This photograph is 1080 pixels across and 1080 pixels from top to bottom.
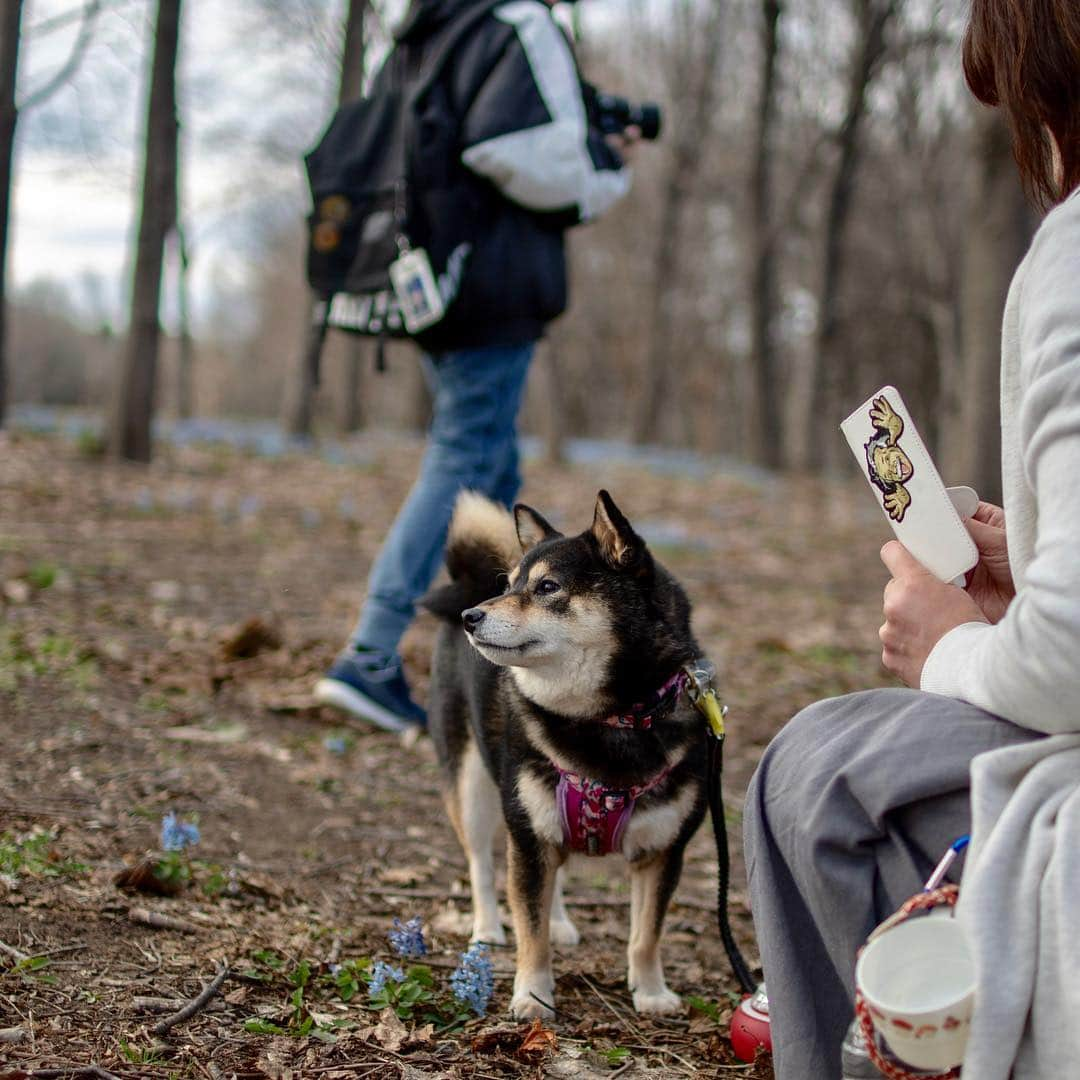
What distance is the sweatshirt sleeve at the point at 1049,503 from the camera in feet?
4.26

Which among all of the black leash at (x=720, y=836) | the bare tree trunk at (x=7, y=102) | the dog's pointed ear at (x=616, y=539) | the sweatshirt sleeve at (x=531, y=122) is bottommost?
the black leash at (x=720, y=836)

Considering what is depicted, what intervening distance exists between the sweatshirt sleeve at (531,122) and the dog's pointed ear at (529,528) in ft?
4.23

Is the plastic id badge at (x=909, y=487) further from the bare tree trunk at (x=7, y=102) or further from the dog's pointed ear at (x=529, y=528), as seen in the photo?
the bare tree trunk at (x=7, y=102)

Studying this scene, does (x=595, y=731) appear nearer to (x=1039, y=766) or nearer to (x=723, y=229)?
(x=1039, y=766)

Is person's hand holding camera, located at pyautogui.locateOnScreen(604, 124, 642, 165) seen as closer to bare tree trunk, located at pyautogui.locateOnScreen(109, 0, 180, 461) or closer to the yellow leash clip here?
the yellow leash clip

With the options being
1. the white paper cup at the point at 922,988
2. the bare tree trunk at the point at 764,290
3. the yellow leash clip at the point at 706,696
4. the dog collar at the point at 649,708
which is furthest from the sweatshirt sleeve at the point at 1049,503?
the bare tree trunk at the point at 764,290

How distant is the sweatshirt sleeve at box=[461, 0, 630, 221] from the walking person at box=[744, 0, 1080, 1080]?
222 centimetres

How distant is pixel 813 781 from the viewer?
1.64 metres

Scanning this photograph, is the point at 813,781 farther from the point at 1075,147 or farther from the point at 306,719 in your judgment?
the point at 306,719

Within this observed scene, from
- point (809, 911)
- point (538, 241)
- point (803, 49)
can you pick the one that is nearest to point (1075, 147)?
point (809, 911)

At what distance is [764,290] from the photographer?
58.4 feet

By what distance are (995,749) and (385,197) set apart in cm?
317

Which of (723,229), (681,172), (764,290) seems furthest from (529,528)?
(723,229)

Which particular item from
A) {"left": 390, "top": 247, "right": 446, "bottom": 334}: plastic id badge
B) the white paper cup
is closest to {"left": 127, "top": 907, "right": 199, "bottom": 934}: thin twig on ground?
the white paper cup
